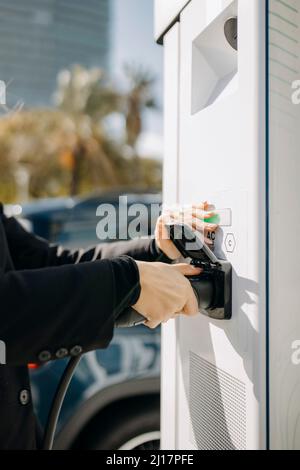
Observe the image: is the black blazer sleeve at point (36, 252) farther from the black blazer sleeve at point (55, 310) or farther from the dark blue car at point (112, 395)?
the black blazer sleeve at point (55, 310)

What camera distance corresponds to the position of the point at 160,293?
1.21 m

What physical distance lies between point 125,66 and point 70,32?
266 inches

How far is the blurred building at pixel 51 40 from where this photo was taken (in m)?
16.8

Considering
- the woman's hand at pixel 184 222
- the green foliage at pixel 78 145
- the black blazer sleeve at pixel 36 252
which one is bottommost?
the black blazer sleeve at pixel 36 252

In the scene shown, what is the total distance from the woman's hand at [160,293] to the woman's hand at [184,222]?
217mm

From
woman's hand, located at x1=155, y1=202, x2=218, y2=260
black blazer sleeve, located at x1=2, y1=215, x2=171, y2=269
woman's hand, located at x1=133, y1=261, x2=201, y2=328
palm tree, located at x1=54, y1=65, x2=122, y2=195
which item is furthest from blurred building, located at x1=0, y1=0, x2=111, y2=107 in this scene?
woman's hand, located at x1=133, y1=261, x2=201, y2=328

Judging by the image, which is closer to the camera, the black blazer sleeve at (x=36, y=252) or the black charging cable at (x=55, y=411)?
the black charging cable at (x=55, y=411)

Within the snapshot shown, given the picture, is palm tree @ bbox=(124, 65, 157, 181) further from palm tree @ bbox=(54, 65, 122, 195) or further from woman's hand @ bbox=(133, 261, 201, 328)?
woman's hand @ bbox=(133, 261, 201, 328)

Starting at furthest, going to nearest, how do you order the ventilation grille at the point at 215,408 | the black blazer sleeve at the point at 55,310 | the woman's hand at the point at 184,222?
1. the woman's hand at the point at 184,222
2. the ventilation grille at the point at 215,408
3. the black blazer sleeve at the point at 55,310

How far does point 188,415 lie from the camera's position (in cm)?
161

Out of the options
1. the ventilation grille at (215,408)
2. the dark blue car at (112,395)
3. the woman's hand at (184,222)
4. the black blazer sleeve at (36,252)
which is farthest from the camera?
the dark blue car at (112,395)

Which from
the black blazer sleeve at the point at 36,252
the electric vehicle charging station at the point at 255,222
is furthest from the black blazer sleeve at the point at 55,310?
the black blazer sleeve at the point at 36,252

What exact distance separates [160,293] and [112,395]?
127 centimetres

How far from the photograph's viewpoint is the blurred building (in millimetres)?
16766
